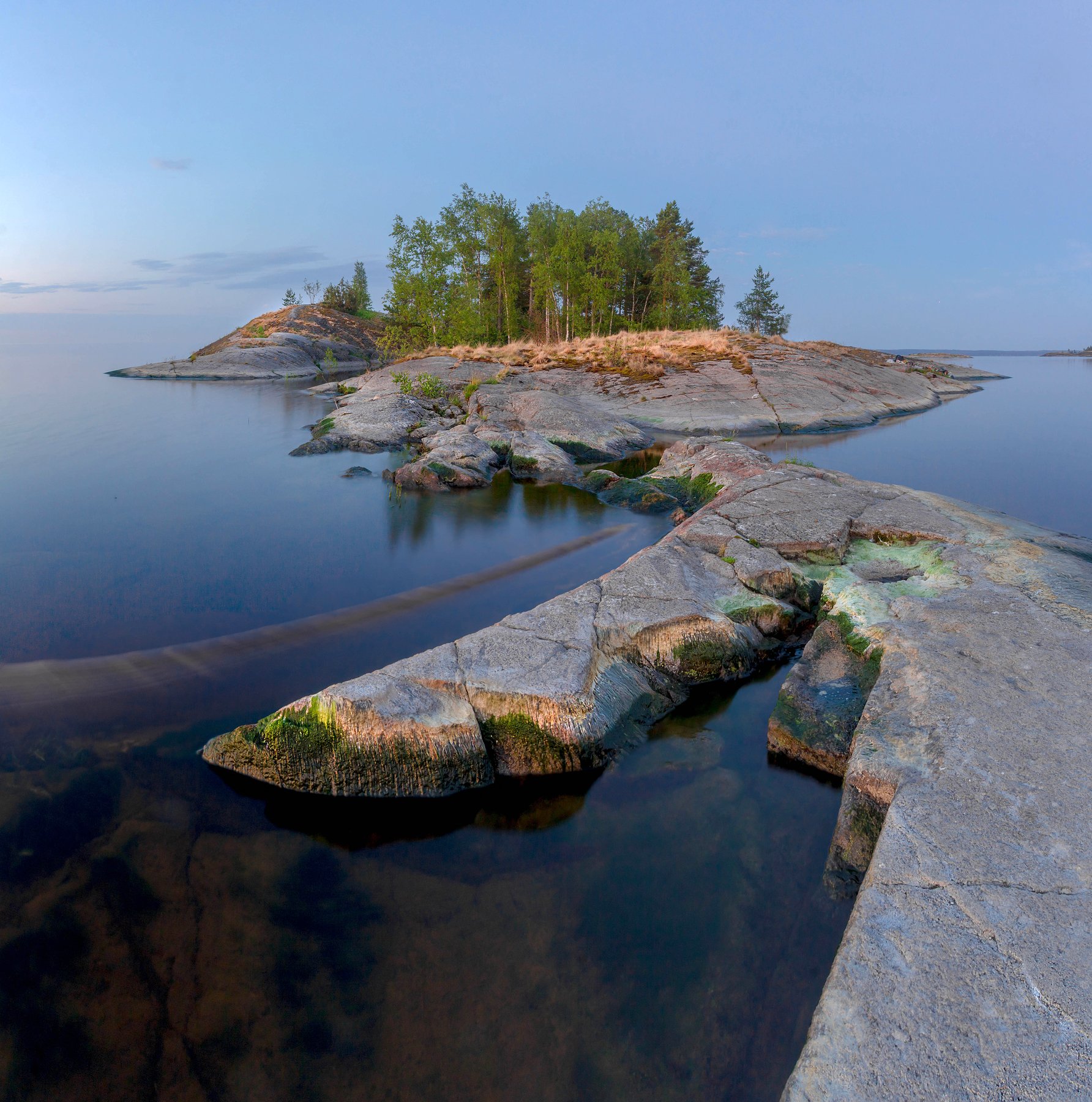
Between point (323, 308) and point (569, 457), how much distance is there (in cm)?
6218

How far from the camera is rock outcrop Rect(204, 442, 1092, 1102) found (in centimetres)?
279

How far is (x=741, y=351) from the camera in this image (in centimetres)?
3331

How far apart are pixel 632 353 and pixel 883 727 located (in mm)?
31139

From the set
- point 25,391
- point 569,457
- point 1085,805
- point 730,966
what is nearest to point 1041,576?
point 1085,805

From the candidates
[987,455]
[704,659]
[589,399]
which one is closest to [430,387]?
[589,399]

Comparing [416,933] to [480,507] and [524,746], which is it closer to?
[524,746]

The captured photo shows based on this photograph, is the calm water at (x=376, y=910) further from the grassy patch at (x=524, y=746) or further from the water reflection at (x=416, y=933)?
the grassy patch at (x=524, y=746)

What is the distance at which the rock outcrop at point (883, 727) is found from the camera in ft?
9.14

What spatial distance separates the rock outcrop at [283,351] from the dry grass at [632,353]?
16.0 meters

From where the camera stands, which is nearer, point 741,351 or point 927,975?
point 927,975

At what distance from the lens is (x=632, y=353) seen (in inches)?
1321

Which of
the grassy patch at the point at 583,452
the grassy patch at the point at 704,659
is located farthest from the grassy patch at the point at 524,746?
the grassy patch at the point at 583,452

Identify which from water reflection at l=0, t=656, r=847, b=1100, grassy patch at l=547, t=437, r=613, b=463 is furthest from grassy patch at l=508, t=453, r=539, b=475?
water reflection at l=0, t=656, r=847, b=1100

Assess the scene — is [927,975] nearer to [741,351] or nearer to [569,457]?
[569,457]
